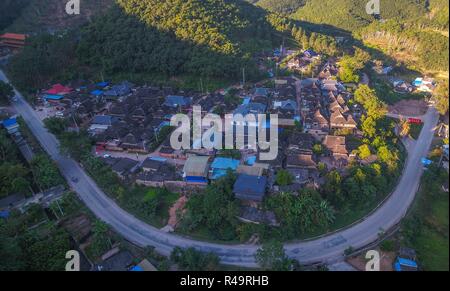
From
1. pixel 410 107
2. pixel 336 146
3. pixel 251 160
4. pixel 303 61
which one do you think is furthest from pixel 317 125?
pixel 303 61

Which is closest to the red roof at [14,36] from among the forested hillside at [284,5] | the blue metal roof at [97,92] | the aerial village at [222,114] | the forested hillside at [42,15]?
A: the forested hillside at [42,15]

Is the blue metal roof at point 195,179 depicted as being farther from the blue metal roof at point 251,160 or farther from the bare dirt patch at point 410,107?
the bare dirt patch at point 410,107

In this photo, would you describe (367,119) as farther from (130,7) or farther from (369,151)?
(130,7)

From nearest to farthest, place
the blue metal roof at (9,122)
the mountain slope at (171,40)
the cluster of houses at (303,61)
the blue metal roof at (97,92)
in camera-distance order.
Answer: the blue metal roof at (9,122), the blue metal roof at (97,92), the mountain slope at (171,40), the cluster of houses at (303,61)

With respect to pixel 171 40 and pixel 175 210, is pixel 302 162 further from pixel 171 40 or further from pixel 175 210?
pixel 171 40

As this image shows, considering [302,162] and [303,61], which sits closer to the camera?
[302,162]

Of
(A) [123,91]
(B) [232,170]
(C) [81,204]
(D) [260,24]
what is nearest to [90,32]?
(A) [123,91]
